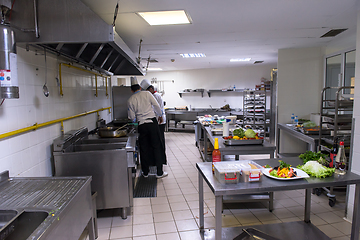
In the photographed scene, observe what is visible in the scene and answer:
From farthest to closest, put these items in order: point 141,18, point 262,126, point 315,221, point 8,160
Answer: point 262,126 < point 141,18 < point 315,221 < point 8,160

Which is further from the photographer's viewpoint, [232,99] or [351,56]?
[232,99]

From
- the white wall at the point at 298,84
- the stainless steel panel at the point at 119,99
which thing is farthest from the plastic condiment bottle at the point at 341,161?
the stainless steel panel at the point at 119,99

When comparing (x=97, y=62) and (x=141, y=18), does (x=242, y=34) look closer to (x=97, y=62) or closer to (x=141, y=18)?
(x=141, y=18)

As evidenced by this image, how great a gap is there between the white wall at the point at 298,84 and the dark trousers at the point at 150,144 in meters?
3.10

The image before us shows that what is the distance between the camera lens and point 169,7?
8.82 ft

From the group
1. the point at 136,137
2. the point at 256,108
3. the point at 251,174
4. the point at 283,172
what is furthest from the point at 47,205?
the point at 256,108

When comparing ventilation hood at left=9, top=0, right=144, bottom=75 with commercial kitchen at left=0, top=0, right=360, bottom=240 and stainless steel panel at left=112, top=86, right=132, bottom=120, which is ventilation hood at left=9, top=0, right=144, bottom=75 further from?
stainless steel panel at left=112, top=86, right=132, bottom=120

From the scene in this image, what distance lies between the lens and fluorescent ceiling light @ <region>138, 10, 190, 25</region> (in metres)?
2.99

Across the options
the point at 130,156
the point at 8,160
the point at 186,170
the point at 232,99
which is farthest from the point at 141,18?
the point at 232,99

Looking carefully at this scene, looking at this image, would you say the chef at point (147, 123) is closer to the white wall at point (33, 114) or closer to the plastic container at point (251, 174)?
the white wall at point (33, 114)

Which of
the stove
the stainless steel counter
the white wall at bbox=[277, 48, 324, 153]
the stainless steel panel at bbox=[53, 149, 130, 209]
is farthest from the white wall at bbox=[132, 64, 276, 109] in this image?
the stainless steel counter

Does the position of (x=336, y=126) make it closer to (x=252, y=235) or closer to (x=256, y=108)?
(x=252, y=235)

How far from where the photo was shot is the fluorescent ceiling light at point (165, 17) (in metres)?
2.99

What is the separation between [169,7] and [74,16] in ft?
3.71
